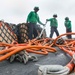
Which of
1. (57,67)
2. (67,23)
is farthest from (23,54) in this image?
(67,23)

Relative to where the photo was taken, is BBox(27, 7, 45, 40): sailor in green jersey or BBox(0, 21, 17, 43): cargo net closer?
BBox(0, 21, 17, 43): cargo net

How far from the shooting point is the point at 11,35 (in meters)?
6.53

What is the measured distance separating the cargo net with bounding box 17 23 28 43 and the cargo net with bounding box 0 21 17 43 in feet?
0.76

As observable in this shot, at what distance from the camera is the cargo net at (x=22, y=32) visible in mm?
6843

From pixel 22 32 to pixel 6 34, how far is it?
72 centimetres

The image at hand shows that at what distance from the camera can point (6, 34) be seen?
20.7ft

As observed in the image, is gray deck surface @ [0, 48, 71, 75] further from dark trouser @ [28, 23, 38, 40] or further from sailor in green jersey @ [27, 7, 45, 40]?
sailor in green jersey @ [27, 7, 45, 40]

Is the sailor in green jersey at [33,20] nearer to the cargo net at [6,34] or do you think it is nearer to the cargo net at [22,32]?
the cargo net at [22,32]

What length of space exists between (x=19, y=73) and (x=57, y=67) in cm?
37

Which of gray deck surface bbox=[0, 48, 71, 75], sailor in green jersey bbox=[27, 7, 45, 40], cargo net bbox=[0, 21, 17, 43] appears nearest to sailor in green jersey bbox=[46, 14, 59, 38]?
sailor in green jersey bbox=[27, 7, 45, 40]

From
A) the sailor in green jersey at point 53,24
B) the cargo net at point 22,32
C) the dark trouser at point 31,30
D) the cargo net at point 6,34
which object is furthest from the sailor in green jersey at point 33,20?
the sailor in green jersey at point 53,24

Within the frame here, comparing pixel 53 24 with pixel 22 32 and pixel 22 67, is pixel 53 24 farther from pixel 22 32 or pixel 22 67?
pixel 22 67

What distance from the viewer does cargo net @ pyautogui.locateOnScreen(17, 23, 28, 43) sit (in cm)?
684

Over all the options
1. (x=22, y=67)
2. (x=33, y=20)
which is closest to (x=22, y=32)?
(x=33, y=20)
